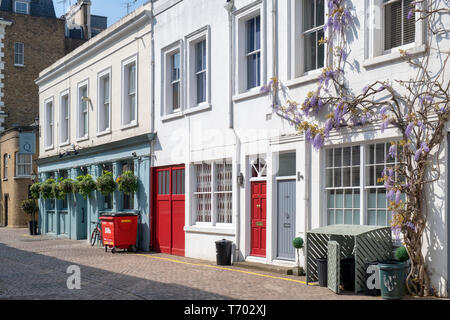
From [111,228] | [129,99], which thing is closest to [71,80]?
[129,99]

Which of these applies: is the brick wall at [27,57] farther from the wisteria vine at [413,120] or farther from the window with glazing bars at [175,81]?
the wisteria vine at [413,120]

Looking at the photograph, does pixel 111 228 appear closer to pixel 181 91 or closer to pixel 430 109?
pixel 181 91

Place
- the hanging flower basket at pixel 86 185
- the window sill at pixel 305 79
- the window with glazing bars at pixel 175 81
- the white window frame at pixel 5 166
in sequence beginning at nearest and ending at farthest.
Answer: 1. the window sill at pixel 305 79
2. the window with glazing bars at pixel 175 81
3. the hanging flower basket at pixel 86 185
4. the white window frame at pixel 5 166

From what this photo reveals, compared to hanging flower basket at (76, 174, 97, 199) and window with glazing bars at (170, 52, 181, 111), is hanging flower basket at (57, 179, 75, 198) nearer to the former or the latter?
hanging flower basket at (76, 174, 97, 199)

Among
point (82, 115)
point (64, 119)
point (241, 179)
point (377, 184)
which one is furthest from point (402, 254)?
point (64, 119)

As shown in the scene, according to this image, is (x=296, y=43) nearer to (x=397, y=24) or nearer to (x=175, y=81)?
(x=397, y=24)

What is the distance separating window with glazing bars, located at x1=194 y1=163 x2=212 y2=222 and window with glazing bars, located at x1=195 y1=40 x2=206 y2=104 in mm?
2073

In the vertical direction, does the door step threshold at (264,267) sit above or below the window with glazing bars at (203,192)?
below

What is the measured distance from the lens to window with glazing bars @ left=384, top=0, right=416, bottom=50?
12.0 m

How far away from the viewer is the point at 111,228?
822 inches

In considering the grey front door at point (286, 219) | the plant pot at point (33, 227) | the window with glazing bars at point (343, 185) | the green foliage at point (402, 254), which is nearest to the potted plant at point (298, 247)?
the grey front door at point (286, 219)

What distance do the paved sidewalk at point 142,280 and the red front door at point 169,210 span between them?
2.02 ft

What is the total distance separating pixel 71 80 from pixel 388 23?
771 inches

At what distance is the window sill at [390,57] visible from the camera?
444 inches
